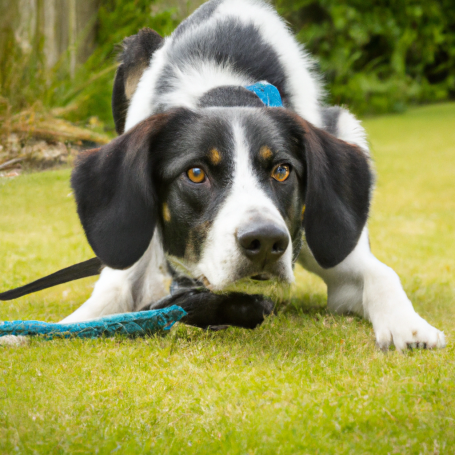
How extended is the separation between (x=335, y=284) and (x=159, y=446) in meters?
1.91

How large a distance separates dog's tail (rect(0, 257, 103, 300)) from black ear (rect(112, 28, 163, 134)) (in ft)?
4.99

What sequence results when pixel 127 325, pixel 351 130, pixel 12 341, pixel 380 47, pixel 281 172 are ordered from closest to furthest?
pixel 12 341 → pixel 127 325 → pixel 281 172 → pixel 351 130 → pixel 380 47

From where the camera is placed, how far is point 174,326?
2807 millimetres

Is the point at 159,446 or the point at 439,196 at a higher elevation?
the point at 159,446

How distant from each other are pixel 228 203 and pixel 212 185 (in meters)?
0.19

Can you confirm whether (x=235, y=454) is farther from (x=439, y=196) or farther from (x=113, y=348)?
(x=439, y=196)

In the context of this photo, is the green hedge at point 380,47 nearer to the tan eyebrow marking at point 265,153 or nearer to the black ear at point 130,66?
the black ear at point 130,66

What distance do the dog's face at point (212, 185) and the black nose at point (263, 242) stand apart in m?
0.13

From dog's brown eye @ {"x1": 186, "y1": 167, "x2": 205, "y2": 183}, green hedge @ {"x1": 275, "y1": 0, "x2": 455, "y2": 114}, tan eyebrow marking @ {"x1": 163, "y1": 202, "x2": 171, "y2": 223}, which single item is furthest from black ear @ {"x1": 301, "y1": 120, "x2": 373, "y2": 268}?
green hedge @ {"x1": 275, "y1": 0, "x2": 455, "y2": 114}

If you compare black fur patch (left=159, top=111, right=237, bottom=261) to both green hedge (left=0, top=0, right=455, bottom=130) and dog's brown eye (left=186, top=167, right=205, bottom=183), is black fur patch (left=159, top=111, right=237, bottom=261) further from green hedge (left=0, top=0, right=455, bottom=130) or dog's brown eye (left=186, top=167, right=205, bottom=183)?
green hedge (left=0, top=0, right=455, bottom=130)

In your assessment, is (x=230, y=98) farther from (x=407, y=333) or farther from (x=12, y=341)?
(x=12, y=341)

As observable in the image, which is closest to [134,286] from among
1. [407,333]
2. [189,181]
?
[189,181]

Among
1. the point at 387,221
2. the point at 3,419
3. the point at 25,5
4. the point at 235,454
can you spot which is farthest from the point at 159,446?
the point at 387,221

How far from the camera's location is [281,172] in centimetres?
287
